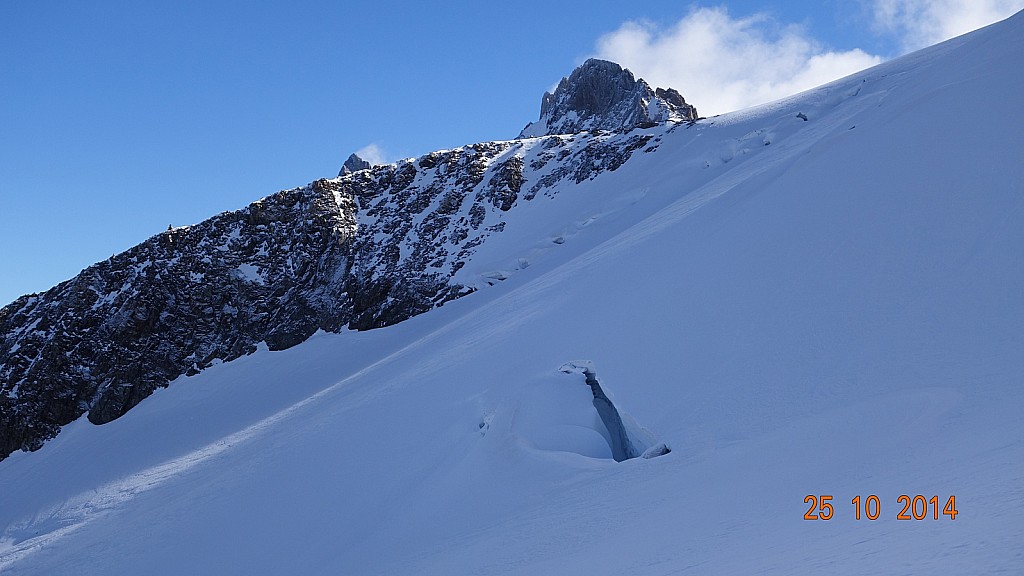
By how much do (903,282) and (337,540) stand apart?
465 inches

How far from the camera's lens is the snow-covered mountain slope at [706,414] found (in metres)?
7.17

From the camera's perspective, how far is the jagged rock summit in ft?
213

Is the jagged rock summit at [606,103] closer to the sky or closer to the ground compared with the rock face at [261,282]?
closer to the sky

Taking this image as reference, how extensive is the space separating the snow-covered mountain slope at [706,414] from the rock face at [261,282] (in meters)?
9.62

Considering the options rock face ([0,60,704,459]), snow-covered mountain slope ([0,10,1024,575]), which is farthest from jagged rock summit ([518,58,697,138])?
snow-covered mountain slope ([0,10,1024,575])

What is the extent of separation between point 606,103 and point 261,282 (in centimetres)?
4331

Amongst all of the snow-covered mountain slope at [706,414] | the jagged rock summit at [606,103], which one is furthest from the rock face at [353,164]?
the snow-covered mountain slope at [706,414]

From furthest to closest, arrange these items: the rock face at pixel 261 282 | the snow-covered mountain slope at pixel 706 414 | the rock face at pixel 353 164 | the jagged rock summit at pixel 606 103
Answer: the rock face at pixel 353 164, the jagged rock summit at pixel 606 103, the rock face at pixel 261 282, the snow-covered mountain slope at pixel 706 414

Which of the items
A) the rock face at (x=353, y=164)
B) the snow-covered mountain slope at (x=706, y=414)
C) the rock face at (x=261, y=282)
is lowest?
the snow-covered mountain slope at (x=706, y=414)

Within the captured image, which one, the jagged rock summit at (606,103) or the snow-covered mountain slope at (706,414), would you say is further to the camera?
the jagged rock summit at (606,103)

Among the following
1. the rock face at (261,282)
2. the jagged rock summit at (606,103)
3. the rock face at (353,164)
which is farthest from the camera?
the rock face at (353,164)

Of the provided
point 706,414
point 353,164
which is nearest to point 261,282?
point 706,414

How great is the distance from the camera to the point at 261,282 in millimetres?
40656

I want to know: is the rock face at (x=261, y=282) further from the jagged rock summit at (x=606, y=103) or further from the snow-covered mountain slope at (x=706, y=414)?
the jagged rock summit at (x=606, y=103)
